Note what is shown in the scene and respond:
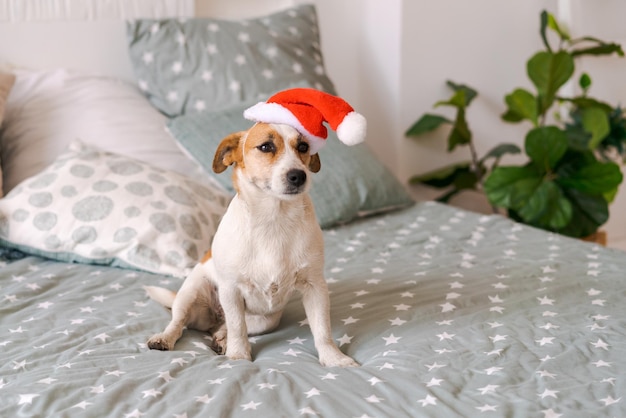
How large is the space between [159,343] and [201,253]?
55cm

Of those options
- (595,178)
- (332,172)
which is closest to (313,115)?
(332,172)

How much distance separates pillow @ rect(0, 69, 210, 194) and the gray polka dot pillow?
0.21 metres

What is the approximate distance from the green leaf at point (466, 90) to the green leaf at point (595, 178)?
49cm

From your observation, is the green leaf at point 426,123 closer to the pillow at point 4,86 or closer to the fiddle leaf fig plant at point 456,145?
the fiddle leaf fig plant at point 456,145

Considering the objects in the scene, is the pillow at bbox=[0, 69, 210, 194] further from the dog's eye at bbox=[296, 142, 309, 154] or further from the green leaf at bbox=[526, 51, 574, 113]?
the green leaf at bbox=[526, 51, 574, 113]

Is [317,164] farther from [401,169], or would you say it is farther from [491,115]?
[491,115]

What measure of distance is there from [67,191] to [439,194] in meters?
1.65

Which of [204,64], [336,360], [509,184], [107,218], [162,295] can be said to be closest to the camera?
[336,360]

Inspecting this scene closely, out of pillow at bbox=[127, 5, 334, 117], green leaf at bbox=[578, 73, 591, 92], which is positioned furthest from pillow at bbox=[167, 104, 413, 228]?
green leaf at bbox=[578, 73, 591, 92]

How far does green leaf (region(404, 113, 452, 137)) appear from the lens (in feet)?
9.20

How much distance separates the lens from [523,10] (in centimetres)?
306

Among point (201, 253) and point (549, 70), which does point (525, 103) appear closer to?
point (549, 70)

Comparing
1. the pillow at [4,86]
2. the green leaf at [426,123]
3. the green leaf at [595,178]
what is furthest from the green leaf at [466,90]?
the pillow at [4,86]

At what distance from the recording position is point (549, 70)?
266 cm
